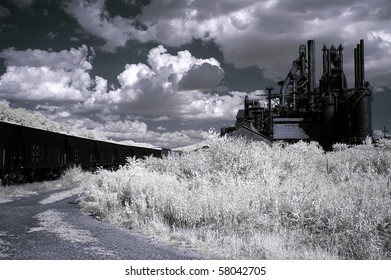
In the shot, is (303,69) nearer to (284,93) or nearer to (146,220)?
(284,93)

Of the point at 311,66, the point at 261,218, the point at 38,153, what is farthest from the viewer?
the point at 311,66

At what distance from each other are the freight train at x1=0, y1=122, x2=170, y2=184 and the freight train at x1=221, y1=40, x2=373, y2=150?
39.7 ft

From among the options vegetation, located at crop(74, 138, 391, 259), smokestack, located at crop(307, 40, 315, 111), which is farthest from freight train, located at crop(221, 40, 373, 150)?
vegetation, located at crop(74, 138, 391, 259)

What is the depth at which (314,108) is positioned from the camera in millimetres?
49281

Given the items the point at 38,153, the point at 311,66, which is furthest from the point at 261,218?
the point at 311,66

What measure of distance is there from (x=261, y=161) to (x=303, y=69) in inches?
1953

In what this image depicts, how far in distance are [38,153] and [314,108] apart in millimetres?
40030

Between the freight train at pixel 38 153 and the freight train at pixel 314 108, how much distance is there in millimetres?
12094

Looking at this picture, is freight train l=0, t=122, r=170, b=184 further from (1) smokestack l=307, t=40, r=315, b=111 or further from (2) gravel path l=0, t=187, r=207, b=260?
(1) smokestack l=307, t=40, r=315, b=111

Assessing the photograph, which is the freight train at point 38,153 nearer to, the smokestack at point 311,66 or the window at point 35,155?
the window at point 35,155

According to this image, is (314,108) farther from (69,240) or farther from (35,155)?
(69,240)

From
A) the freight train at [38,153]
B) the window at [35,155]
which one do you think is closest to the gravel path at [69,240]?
the freight train at [38,153]

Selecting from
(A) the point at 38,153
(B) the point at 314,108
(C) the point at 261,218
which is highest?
(B) the point at 314,108

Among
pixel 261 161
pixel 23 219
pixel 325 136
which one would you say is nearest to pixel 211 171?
pixel 261 161
